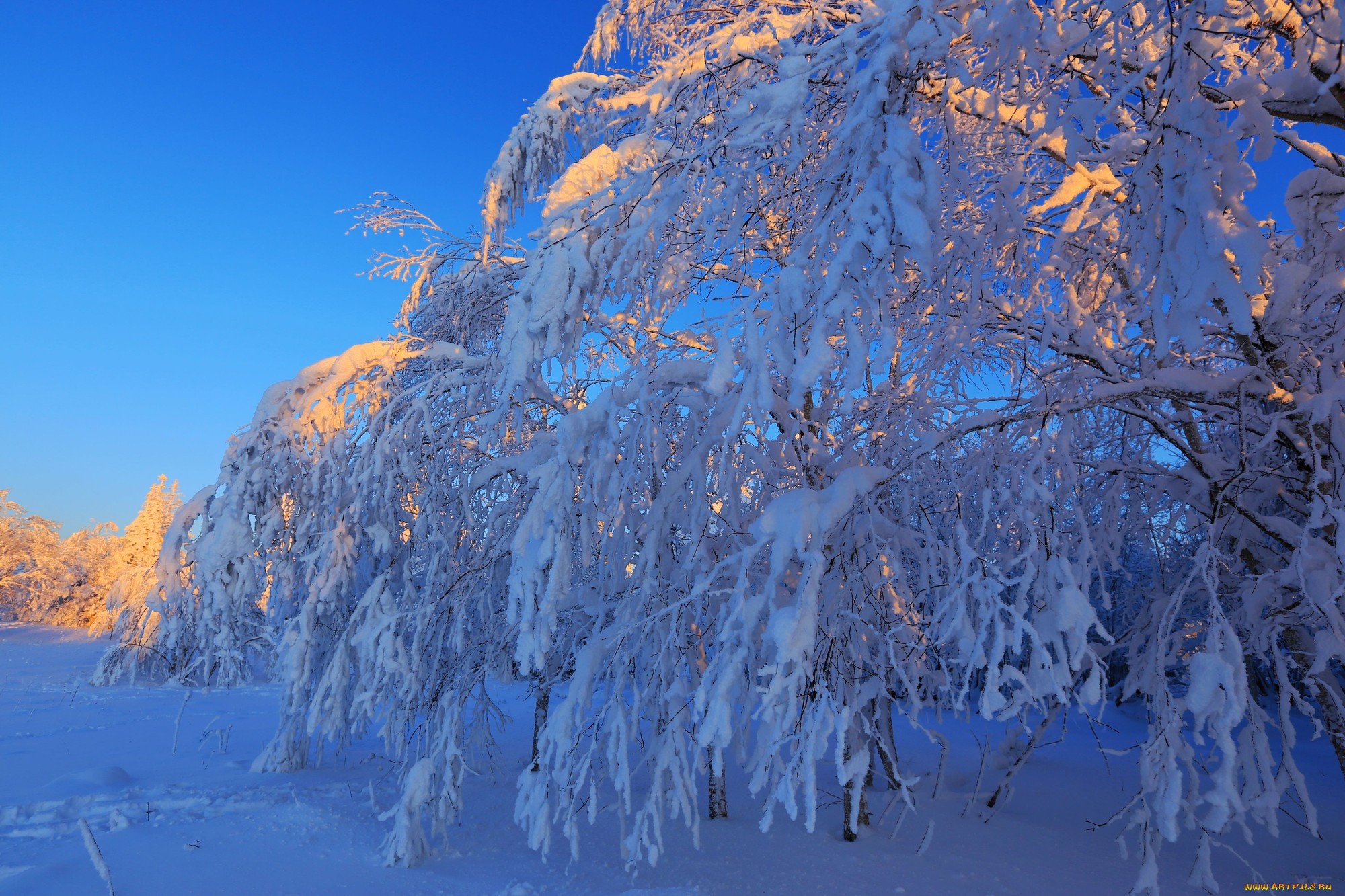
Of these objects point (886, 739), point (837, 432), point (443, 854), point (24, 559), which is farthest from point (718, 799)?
point (24, 559)

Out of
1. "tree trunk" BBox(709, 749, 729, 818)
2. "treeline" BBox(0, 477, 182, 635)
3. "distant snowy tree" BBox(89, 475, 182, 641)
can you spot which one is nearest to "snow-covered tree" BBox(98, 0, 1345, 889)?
"tree trunk" BBox(709, 749, 729, 818)

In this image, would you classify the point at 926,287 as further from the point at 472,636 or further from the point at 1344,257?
the point at 472,636

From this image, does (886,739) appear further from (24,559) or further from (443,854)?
(24,559)

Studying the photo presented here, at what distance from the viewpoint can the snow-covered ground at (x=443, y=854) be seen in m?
4.39

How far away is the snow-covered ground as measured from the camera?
439 cm

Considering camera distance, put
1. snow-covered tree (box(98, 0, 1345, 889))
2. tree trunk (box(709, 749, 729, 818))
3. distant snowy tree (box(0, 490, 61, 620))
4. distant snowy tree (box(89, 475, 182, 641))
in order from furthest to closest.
A: 1. distant snowy tree (box(0, 490, 61, 620))
2. distant snowy tree (box(89, 475, 182, 641))
3. tree trunk (box(709, 749, 729, 818))
4. snow-covered tree (box(98, 0, 1345, 889))

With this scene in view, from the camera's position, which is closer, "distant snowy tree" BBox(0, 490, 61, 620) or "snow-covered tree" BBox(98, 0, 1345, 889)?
"snow-covered tree" BBox(98, 0, 1345, 889)

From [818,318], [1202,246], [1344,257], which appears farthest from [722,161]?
[1344,257]

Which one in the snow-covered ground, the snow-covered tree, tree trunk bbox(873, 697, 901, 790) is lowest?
the snow-covered ground

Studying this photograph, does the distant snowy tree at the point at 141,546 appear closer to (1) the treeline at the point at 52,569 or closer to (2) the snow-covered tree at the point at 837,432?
(1) the treeline at the point at 52,569

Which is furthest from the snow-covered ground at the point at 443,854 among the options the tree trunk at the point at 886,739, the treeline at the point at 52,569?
the treeline at the point at 52,569

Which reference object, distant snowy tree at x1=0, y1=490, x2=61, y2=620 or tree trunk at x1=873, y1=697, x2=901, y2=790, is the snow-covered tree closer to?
tree trunk at x1=873, y1=697, x2=901, y2=790

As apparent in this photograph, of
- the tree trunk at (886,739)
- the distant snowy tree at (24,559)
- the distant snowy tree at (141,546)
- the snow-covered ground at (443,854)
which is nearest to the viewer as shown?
the tree trunk at (886,739)

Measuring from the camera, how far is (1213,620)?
2896mm
